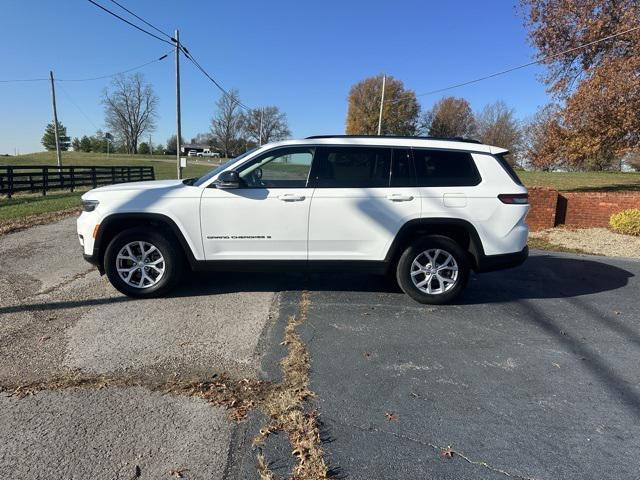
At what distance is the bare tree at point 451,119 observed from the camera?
252 feet

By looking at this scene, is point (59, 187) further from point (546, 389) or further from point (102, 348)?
point (546, 389)

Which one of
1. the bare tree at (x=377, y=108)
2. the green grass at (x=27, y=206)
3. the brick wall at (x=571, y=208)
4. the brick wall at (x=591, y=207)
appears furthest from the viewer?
the bare tree at (x=377, y=108)

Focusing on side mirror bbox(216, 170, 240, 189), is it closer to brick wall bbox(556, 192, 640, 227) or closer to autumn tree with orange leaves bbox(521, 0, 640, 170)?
brick wall bbox(556, 192, 640, 227)

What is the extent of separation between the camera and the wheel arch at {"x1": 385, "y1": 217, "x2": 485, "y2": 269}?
471cm

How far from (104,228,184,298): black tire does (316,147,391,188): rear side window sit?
1774 millimetres

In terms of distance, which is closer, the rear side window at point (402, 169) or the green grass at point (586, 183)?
the rear side window at point (402, 169)

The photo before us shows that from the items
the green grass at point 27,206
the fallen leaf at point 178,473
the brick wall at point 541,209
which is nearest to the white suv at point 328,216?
the fallen leaf at point 178,473

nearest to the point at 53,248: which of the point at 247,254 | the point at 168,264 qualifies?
the point at 168,264

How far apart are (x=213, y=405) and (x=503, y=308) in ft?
11.3

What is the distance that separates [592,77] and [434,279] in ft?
40.3

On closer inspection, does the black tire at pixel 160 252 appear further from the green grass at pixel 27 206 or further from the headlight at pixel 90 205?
the green grass at pixel 27 206

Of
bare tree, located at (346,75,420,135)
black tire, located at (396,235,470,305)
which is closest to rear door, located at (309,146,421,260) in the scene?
black tire, located at (396,235,470,305)

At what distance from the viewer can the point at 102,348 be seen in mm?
3590

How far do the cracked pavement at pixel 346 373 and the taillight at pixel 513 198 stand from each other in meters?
1.19
